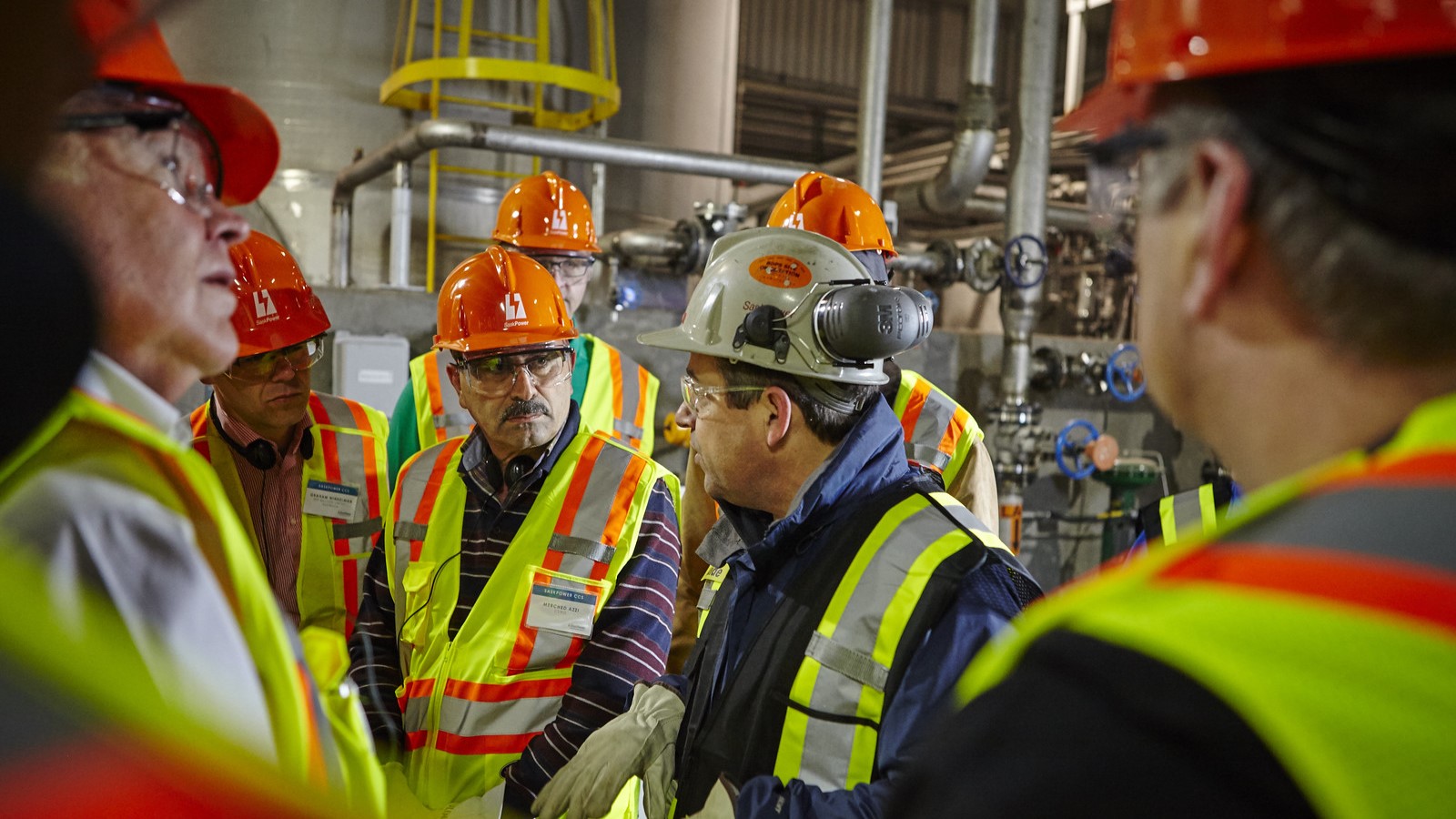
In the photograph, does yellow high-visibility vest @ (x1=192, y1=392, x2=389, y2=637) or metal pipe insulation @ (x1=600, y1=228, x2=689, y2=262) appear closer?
yellow high-visibility vest @ (x1=192, y1=392, x2=389, y2=637)

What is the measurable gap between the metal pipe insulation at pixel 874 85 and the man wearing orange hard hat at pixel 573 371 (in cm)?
290

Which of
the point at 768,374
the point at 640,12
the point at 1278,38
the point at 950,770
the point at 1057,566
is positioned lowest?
the point at 1057,566

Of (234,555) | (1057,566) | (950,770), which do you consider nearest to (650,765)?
(234,555)

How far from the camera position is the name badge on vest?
3221mm

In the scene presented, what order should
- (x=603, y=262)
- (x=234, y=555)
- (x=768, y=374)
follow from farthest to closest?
(x=603, y=262)
(x=768, y=374)
(x=234, y=555)

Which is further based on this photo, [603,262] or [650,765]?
[603,262]

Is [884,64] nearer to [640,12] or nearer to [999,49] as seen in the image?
[640,12]

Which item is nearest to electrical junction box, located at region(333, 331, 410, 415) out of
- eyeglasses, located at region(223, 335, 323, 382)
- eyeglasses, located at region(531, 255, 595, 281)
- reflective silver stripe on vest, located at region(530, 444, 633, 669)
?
eyeglasses, located at region(531, 255, 595, 281)

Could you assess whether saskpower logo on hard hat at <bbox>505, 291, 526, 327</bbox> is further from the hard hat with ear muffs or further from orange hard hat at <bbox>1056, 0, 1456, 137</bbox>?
orange hard hat at <bbox>1056, 0, 1456, 137</bbox>

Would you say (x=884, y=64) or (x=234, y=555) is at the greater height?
(x=884, y=64)

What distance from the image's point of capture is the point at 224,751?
1.62ft

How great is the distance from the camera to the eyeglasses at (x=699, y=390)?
2.14 m

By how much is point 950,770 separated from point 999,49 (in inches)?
568

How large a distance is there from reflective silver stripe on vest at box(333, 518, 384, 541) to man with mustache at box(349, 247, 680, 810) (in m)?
0.37
